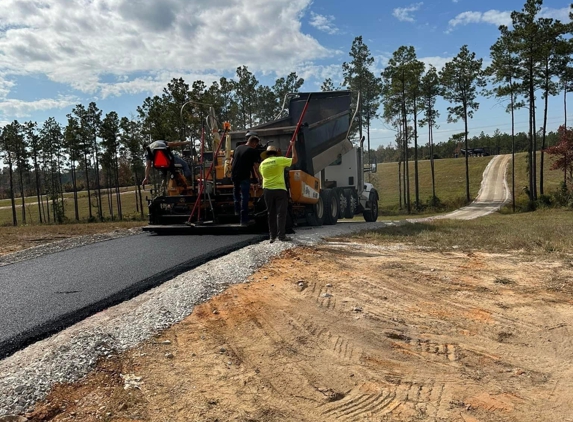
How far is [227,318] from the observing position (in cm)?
380

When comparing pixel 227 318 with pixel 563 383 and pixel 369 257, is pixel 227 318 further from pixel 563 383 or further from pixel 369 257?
pixel 369 257

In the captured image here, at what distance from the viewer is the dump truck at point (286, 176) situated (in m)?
9.03

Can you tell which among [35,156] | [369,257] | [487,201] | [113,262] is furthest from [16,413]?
[35,156]

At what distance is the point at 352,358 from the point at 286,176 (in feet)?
19.2

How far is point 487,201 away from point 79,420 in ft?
127

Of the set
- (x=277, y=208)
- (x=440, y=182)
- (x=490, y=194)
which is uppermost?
(x=277, y=208)

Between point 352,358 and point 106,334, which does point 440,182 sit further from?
point 106,334

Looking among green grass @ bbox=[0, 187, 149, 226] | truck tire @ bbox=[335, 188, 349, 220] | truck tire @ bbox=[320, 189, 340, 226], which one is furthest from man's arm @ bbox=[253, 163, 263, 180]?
green grass @ bbox=[0, 187, 149, 226]

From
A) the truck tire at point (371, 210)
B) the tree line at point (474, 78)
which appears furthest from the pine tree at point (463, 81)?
the truck tire at point (371, 210)

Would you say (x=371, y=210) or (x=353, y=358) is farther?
(x=371, y=210)

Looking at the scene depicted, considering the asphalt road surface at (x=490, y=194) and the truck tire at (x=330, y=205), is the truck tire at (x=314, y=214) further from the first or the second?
the asphalt road surface at (x=490, y=194)

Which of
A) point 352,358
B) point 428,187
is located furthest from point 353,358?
point 428,187

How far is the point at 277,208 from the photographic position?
24.8 feet

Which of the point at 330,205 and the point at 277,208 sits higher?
the point at 277,208
